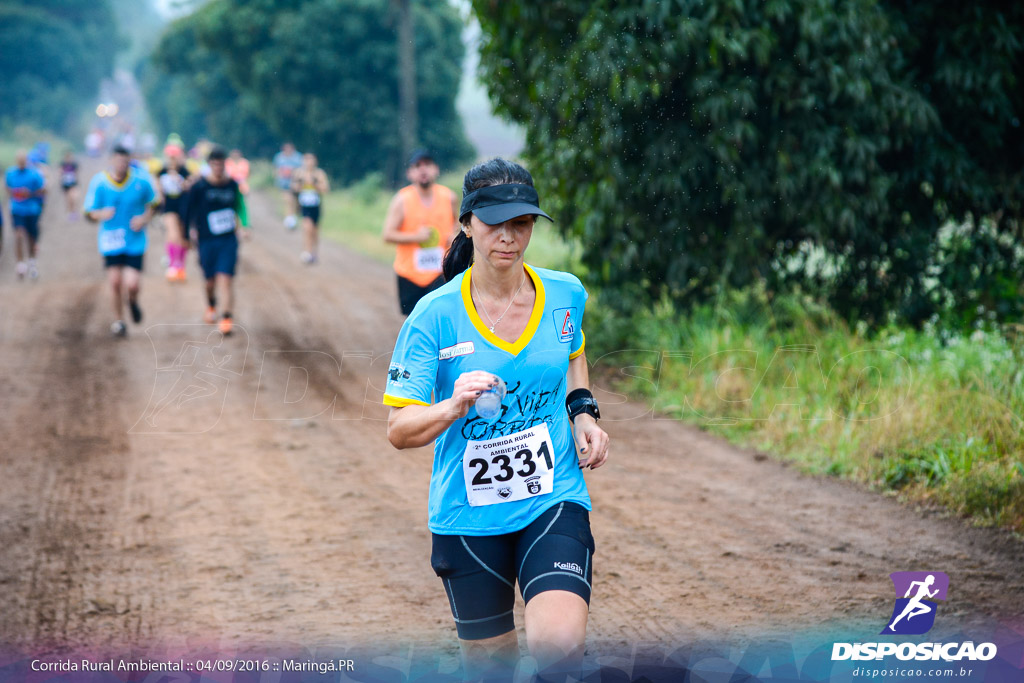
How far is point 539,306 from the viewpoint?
9.63 ft

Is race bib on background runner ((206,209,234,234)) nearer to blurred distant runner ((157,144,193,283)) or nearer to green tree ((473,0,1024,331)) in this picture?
blurred distant runner ((157,144,193,283))

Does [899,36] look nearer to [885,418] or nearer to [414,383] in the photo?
[885,418]

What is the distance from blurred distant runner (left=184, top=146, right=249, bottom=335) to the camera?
11180 millimetres

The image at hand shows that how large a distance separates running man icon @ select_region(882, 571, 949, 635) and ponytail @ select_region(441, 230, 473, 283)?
2.74 metres

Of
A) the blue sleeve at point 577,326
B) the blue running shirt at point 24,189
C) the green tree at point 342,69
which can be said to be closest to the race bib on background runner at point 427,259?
the blue sleeve at point 577,326

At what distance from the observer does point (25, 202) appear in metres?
16.2

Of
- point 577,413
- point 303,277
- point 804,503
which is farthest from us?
point 303,277

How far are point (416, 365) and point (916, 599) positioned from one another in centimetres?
324

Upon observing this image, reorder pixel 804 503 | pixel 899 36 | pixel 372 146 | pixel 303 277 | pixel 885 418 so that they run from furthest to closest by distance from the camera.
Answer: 1. pixel 372 146
2. pixel 303 277
3. pixel 899 36
4. pixel 885 418
5. pixel 804 503

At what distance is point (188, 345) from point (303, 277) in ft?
18.3

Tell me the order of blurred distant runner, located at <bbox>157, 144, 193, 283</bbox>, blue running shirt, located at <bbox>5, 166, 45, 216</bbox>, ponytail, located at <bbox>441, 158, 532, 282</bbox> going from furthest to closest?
1. blue running shirt, located at <bbox>5, 166, 45, 216</bbox>
2. blurred distant runner, located at <bbox>157, 144, 193, 283</bbox>
3. ponytail, located at <bbox>441, 158, 532, 282</bbox>

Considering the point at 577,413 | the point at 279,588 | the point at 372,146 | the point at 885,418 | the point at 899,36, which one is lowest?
the point at 279,588

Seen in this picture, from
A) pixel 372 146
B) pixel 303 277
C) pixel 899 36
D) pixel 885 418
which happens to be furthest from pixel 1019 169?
pixel 372 146

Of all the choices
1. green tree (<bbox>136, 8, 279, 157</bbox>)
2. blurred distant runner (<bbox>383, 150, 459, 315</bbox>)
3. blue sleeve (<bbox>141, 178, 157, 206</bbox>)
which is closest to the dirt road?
blurred distant runner (<bbox>383, 150, 459, 315</bbox>)
